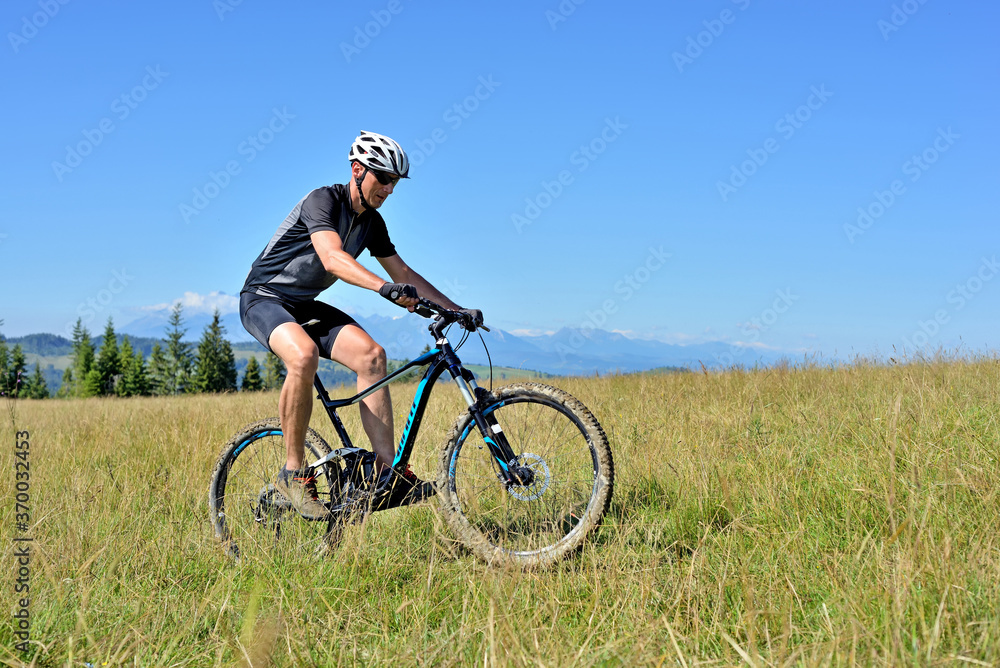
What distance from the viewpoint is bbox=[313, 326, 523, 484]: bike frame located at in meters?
3.55

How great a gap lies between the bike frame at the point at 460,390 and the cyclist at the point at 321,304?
0.11 meters

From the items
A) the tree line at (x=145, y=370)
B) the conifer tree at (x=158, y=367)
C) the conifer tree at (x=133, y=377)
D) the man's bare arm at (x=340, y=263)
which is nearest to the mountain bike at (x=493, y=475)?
the man's bare arm at (x=340, y=263)

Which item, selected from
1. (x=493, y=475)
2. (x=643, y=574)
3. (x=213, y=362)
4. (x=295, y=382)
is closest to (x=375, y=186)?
(x=295, y=382)

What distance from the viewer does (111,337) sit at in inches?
3125

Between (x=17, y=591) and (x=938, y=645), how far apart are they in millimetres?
3723

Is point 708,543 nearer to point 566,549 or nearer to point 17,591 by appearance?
point 566,549

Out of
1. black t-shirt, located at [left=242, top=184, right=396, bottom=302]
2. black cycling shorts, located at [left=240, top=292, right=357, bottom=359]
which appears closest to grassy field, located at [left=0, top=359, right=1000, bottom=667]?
black cycling shorts, located at [left=240, top=292, right=357, bottom=359]

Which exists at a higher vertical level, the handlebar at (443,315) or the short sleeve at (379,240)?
the short sleeve at (379,240)

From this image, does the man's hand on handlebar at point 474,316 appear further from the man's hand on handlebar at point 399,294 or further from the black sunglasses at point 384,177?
the black sunglasses at point 384,177

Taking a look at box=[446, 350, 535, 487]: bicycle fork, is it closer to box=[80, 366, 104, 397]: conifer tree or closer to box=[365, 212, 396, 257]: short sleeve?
box=[365, 212, 396, 257]: short sleeve

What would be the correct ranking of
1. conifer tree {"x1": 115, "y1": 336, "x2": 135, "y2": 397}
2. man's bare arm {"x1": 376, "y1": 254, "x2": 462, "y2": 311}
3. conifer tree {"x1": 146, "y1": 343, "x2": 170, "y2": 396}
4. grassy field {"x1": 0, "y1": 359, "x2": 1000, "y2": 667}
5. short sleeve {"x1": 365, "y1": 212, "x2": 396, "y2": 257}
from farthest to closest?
conifer tree {"x1": 146, "y1": 343, "x2": 170, "y2": 396}
conifer tree {"x1": 115, "y1": 336, "x2": 135, "y2": 397}
short sleeve {"x1": 365, "y1": 212, "x2": 396, "y2": 257}
man's bare arm {"x1": 376, "y1": 254, "x2": 462, "y2": 311}
grassy field {"x1": 0, "y1": 359, "x2": 1000, "y2": 667}

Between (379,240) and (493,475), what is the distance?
1.80 metres

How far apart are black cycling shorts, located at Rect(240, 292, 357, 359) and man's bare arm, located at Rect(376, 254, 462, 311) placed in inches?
18.6

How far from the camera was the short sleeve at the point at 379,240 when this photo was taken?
4.51 metres
